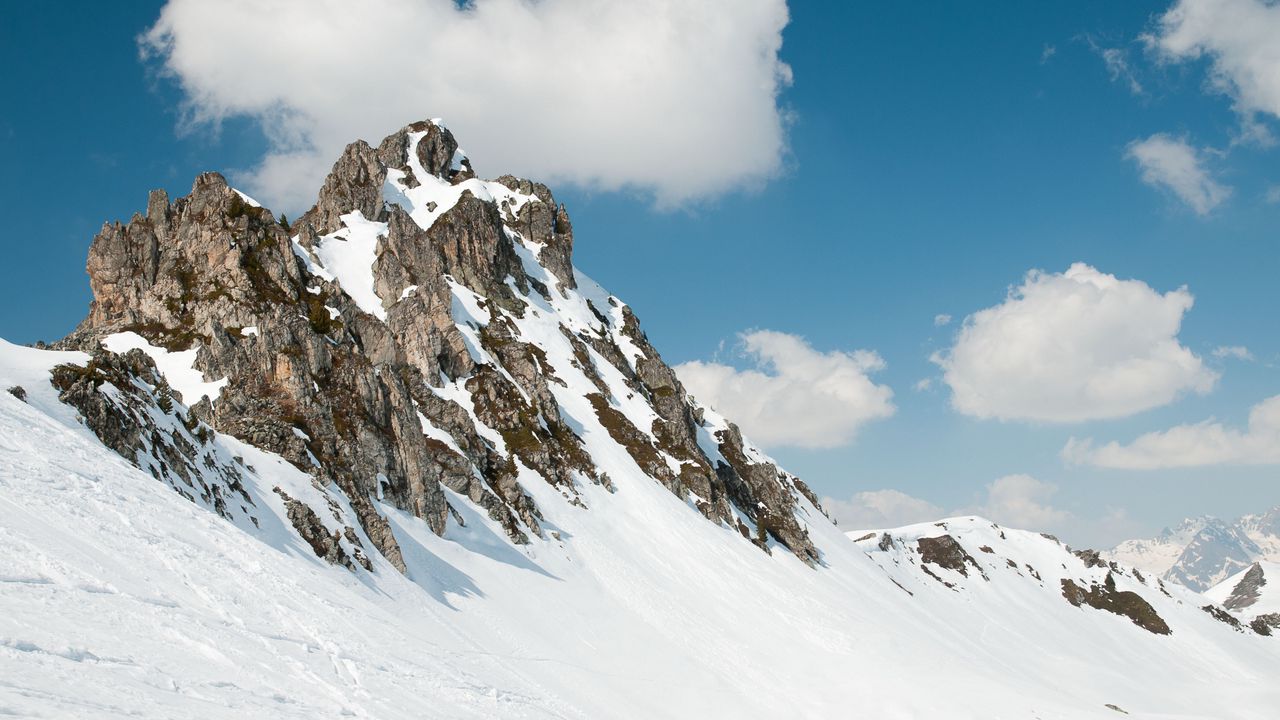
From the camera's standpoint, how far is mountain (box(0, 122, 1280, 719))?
25.4m

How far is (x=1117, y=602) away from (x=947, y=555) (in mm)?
46354

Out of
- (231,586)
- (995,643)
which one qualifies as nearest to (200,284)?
(231,586)

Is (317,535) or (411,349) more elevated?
(411,349)

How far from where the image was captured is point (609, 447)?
343ft

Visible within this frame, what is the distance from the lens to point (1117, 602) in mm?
193625

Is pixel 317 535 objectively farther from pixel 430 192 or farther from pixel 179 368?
pixel 430 192

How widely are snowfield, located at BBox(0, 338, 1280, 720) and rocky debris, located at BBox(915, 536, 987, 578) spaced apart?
40.9 m

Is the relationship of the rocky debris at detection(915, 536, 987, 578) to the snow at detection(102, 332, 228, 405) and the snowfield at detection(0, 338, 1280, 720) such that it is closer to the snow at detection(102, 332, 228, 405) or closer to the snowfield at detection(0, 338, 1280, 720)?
the snowfield at detection(0, 338, 1280, 720)

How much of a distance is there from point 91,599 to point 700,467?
9181cm

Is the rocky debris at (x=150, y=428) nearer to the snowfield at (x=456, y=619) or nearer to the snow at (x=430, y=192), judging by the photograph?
the snowfield at (x=456, y=619)

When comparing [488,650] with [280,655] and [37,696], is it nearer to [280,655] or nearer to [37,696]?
[280,655]

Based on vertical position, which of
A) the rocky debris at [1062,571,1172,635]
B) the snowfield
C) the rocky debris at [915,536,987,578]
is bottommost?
the snowfield

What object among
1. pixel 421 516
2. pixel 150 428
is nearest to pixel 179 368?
pixel 421 516

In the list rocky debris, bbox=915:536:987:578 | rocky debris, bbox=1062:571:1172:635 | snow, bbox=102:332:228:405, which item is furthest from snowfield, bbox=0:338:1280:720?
rocky debris, bbox=1062:571:1172:635
